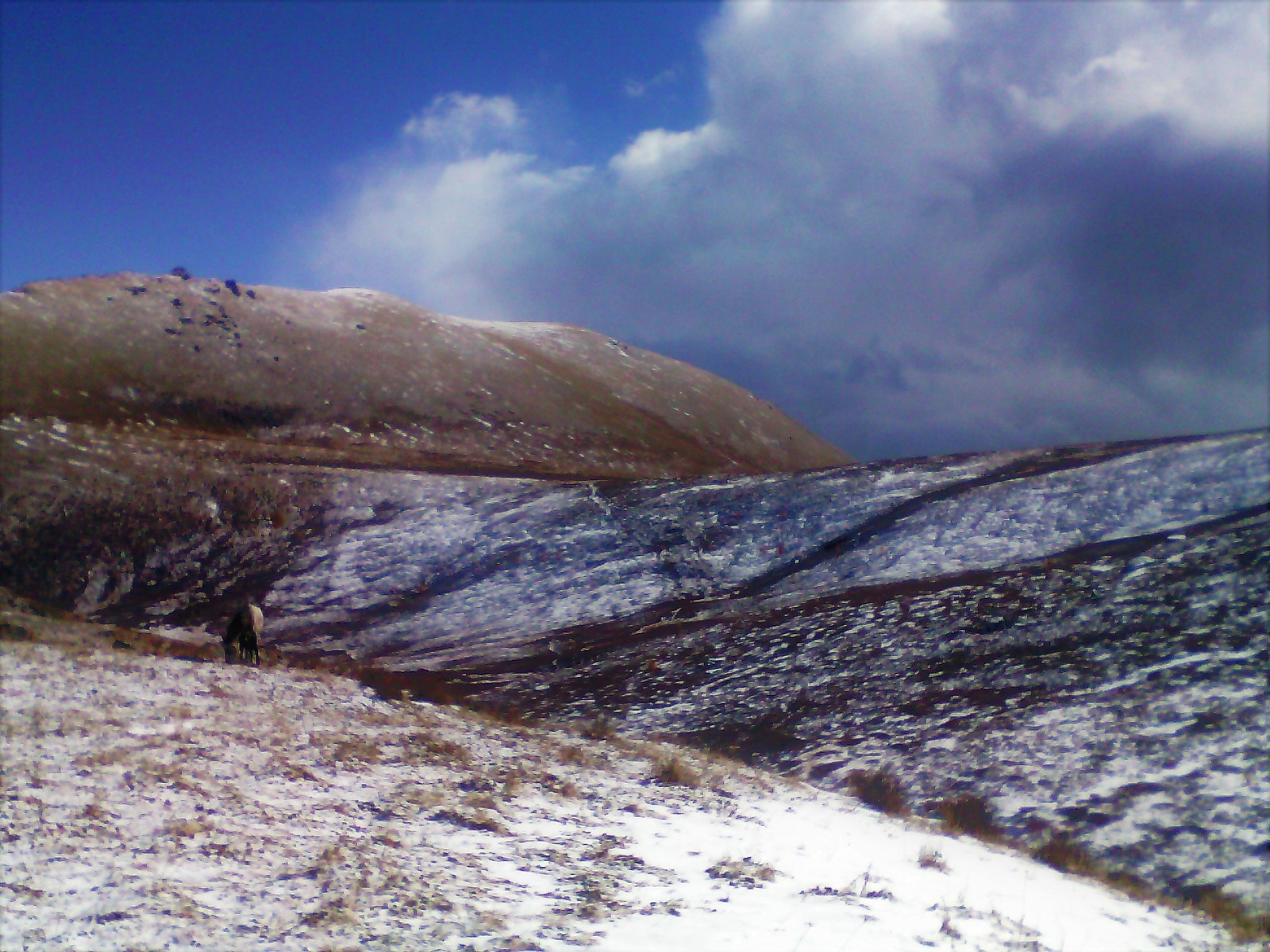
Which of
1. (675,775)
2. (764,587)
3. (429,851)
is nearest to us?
(429,851)

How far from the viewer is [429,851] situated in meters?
8.49

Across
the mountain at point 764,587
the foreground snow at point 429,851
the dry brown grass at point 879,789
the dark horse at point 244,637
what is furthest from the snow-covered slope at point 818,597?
the foreground snow at point 429,851

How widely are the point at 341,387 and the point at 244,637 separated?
55.8 m

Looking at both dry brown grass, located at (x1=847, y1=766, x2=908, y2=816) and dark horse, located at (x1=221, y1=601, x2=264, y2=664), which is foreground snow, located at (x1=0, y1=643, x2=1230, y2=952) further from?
dark horse, located at (x1=221, y1=601, x2=264, y2=664)

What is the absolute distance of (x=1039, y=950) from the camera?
761 centimetres

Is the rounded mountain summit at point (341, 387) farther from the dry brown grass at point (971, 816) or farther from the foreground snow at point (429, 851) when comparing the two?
the foreground snow at point (429, 851)


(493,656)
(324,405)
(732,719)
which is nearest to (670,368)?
(324,405)

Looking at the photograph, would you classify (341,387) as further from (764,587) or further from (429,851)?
(429,851)

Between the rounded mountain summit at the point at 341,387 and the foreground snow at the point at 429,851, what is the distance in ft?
133

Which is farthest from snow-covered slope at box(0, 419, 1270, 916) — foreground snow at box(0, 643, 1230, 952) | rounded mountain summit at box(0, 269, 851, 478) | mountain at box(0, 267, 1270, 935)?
rounded mountain summit at box(0, 269, 851, 478)

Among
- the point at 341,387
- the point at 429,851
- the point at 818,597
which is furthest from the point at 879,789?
the point at 341,387

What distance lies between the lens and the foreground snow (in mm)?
6777

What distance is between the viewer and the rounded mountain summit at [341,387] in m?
58.7

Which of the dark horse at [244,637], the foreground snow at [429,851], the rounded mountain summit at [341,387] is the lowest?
the foreground snow at [429,851]
